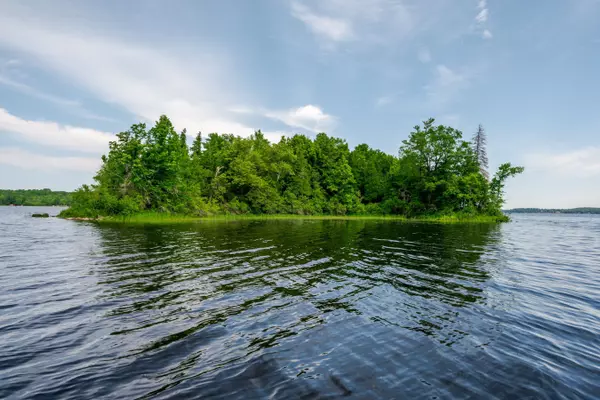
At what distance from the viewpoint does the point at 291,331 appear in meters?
7.00

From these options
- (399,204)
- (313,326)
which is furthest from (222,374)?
(399,204)

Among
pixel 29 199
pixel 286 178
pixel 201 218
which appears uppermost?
pixel 286 178

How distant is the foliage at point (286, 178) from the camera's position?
4400 cm

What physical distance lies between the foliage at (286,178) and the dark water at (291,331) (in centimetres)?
3232

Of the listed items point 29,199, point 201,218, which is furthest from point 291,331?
point 29,199

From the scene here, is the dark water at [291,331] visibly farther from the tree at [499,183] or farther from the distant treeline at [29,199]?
the distant treeline at [29,199]

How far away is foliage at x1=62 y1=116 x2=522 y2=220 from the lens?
144 feet

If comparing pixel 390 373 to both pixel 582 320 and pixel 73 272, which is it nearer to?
pixel 582 320

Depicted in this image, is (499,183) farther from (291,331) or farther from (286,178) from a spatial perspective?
(291,331)

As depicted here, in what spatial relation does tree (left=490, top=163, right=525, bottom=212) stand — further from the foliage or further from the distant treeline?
the distant treeline

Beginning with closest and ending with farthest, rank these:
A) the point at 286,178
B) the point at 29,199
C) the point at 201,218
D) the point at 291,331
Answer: the point at 291,331, the point at 201,218, the point at 286,178, the point at 29,199

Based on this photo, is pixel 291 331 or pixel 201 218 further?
pixel 201 218

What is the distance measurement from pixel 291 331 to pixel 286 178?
210ft

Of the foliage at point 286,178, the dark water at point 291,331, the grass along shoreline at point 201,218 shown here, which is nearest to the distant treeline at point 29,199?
the foliage at point 286,178
